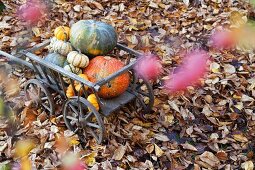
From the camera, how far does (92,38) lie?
2.86 metres

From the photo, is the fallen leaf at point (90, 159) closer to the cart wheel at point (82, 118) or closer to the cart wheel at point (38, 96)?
the cart wheel at point (82, 118)

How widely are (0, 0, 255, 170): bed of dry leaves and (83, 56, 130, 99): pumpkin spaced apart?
1.01 feet

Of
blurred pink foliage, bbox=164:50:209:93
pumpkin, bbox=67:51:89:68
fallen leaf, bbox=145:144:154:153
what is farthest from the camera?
blurred pink foliage, bbox=164:50:209:93

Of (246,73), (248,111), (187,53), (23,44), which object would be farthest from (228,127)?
(23,44)

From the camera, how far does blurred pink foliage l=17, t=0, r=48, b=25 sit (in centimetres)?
425

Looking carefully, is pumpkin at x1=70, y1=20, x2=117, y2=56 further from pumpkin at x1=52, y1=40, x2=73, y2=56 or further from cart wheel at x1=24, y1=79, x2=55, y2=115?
cart wheel at x1=24, y1=79, x2=55, y2=115

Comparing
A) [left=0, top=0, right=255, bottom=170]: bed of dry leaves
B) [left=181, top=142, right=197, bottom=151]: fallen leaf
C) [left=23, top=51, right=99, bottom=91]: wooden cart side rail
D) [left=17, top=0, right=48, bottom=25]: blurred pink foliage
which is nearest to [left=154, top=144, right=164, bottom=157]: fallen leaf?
[left=0, top=0, right=255, bottom=170]: bed of dry leaves

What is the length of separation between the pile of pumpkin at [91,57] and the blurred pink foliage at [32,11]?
1380mm

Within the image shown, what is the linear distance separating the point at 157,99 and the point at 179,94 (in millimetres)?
206

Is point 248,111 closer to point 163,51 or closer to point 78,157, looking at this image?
point 163,51

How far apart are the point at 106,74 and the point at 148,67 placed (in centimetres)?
69

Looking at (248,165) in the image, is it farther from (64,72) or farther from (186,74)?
(64,72)

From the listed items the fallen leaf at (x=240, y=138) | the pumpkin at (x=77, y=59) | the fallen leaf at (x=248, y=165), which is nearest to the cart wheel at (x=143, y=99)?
the pumpkin at (x=77, y=59)

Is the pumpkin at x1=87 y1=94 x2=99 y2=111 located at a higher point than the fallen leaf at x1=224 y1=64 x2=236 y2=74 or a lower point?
higher
